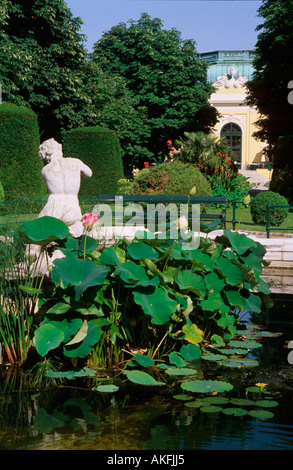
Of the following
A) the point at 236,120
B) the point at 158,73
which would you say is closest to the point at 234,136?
the point at 236,120

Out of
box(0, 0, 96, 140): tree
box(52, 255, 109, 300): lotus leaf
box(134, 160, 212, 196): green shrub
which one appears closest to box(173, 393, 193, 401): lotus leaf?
box(52, 255, 109, 300): lotus leaf

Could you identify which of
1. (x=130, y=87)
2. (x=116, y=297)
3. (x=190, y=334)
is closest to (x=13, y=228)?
(x=116, y=297)

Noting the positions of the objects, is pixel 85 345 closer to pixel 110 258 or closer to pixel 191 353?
pixel 110 258

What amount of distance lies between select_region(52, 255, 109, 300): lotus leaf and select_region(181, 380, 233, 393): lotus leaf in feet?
2.50

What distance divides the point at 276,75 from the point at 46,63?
350 inches

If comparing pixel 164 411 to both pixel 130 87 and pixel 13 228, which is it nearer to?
pixel 13 228

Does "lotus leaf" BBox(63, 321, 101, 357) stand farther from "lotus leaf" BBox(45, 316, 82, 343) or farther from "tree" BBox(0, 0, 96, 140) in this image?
"tree" BBox(0, 0, 96, 140)

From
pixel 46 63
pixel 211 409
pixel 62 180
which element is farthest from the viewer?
pixel 46 63

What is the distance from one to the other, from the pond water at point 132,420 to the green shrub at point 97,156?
14.8 m

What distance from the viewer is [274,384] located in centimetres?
332

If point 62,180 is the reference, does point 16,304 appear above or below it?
below

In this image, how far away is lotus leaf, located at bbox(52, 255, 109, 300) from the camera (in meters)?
3.26

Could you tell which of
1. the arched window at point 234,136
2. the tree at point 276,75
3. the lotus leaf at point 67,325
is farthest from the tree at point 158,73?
the lotus leaf at point 67,325

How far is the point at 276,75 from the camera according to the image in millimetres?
22359
